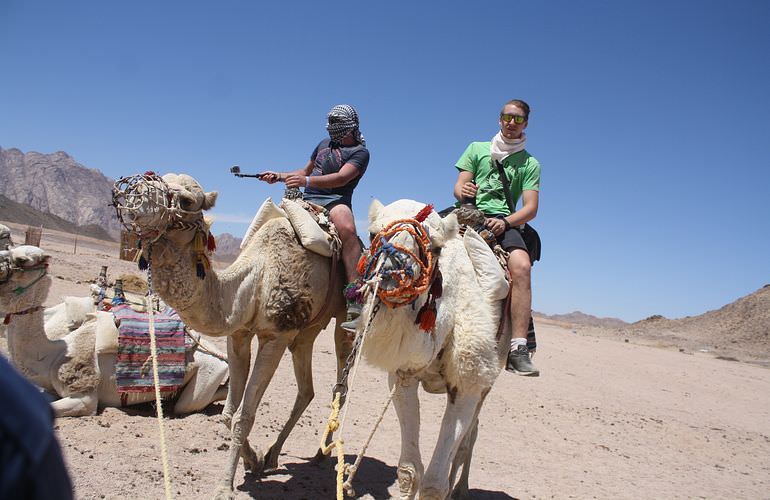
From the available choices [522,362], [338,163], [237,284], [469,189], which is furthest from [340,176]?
[522,362]

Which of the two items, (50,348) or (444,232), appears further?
(50,348)

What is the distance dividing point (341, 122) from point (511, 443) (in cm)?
531

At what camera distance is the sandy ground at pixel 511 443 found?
16.8 feet

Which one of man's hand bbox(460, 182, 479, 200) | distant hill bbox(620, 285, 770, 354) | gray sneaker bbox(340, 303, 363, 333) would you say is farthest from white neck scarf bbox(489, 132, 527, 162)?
distant hill bbox(620, 285, 770, 354)

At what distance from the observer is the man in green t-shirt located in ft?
15.3

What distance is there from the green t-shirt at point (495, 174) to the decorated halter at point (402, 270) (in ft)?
5.51

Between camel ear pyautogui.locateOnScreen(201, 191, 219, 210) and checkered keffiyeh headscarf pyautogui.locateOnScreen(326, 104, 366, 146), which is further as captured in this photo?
checkered keffiyeh headscarf pyautogui.locateOnScreen(326, 104, 366, 146)

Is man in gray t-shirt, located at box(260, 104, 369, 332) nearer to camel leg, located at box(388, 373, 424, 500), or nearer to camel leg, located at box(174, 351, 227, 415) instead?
camel leg, located at box(388, 373, 424, 500)

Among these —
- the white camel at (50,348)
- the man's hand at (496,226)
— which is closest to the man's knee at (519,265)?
the man's hand at (496,226)

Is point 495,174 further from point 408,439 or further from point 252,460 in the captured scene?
point 252,460

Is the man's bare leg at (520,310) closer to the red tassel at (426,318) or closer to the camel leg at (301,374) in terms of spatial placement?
the red tassel at (426,318)

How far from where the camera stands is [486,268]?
435cm

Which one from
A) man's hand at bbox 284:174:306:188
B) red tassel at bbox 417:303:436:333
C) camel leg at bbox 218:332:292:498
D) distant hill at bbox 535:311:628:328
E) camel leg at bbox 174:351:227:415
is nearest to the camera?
red tassel at bbox 417:303:436:333

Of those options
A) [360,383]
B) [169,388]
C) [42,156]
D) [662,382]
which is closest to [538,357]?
[662,382]
